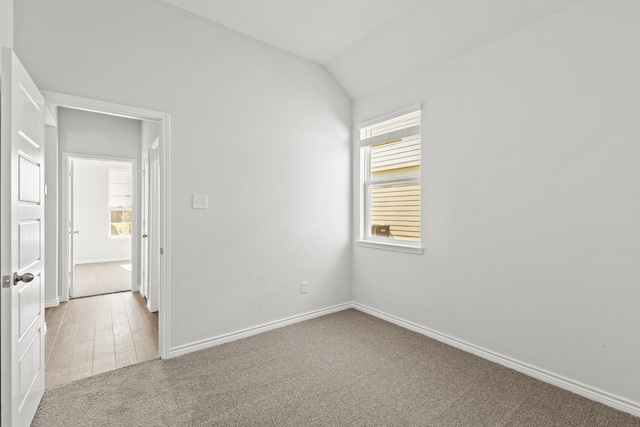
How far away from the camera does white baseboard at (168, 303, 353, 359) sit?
2699 mm

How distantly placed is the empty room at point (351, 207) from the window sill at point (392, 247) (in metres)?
0.03

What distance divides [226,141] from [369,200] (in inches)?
71.4

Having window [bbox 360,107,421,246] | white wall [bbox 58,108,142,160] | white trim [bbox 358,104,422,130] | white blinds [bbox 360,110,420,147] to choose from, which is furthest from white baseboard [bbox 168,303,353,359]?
white wall [bbox 58,108,142,160]

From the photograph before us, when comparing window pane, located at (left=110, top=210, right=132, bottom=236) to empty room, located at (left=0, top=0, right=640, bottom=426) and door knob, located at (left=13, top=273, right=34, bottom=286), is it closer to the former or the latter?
empty room, located at (left=0, top=0, right=640, bottom=426)

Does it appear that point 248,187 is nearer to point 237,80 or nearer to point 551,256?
point 237,80

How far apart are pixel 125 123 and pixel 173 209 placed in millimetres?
3026

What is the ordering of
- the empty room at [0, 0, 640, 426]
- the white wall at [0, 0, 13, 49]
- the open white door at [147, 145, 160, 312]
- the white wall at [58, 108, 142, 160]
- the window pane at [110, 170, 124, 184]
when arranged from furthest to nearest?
the window pane at [110, 170, 124, 184]
the white wall at [58, 108, 142, 160]
the open white door at [147, 145, 160, 312]
the empty room at [0, 0, 640, 426]
the white wall at [0, 0, 13, 49]

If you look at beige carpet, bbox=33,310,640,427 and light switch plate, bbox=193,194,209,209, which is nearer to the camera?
beige carpet, bbox=33,310,640,427

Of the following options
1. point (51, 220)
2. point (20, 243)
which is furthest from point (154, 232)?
point (20, 243)

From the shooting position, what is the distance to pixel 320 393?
2.14 m

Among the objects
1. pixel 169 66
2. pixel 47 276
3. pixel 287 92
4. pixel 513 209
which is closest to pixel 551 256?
pixel 513 209

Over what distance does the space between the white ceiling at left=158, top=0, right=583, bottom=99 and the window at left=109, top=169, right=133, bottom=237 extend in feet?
21.5

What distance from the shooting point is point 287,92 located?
11.0ft

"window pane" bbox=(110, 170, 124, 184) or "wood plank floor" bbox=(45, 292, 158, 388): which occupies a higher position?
"window pane" bbox=(110, 170, 124, 184)
